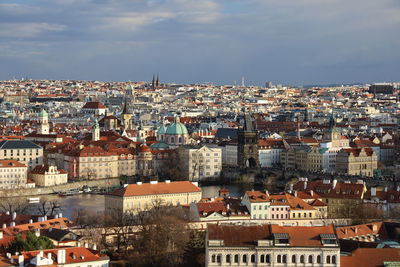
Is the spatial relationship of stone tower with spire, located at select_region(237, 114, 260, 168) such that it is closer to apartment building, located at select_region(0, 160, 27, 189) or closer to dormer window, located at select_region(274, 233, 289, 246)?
apartment building, located at select_region(0, 160, 27, 189)

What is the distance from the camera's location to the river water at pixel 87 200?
43469mm

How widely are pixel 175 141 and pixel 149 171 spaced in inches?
302

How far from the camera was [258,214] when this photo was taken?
3562cm

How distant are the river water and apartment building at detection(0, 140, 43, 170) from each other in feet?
29.5

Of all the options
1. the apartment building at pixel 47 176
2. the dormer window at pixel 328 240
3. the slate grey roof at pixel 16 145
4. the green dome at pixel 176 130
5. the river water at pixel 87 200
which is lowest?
the river water at pixel 87 200

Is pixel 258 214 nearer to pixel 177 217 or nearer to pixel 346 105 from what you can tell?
pixel 177 217

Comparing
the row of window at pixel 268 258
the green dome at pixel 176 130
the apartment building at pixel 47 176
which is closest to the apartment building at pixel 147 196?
the row of window at pixel 268 258

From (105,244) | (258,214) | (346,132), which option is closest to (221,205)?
(258,214)

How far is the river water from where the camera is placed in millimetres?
43469

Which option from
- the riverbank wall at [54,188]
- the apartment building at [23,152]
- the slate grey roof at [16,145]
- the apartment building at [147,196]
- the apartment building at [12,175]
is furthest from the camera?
the slate grey roof at [16,145]

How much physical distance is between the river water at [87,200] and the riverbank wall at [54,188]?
138cm

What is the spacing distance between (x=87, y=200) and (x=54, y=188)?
5.53 m

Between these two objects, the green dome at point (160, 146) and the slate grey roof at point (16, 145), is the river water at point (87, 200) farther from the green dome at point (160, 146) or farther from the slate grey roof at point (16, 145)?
the slate grey roof at point (16, 145)

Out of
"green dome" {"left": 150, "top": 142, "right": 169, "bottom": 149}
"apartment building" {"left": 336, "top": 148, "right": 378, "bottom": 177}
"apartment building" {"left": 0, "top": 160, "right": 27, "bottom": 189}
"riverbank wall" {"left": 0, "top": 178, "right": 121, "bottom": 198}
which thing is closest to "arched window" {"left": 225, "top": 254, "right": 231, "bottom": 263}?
"riverbank wall" {"left": 0, "top": 178, "right": 121, "bottom": 198}
